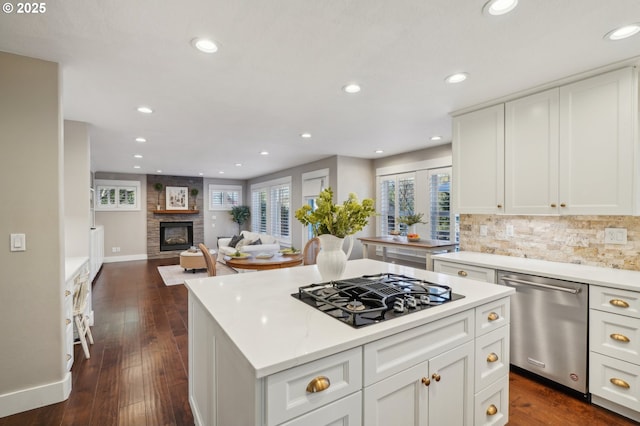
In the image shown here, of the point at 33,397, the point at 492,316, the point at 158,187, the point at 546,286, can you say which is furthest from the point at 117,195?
the point at 546,286

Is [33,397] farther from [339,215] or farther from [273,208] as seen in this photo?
[273,208]

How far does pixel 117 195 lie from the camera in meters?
8.38

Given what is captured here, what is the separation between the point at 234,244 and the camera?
Answer: 7562 mm

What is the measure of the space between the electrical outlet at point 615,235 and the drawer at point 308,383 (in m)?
2.57

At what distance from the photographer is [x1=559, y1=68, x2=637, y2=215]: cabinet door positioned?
2158 millimetres

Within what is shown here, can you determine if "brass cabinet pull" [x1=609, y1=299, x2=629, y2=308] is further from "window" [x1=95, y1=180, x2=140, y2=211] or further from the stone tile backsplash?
"window" [x1=95, y1=180, x2=140, y2=211]

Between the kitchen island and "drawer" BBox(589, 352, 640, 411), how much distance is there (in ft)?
2.92

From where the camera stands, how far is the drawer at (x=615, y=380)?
1.97m

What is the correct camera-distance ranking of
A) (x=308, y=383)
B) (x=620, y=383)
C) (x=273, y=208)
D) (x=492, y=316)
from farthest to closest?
(x=273, y=208) → (x=620, y=383) → (x=492, y=316) → (x=308, y=383)

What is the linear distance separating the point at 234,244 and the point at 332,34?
643 centimetres

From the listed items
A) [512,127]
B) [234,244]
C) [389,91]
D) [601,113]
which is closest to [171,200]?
[234,244]

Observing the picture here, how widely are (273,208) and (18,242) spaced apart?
647 cm

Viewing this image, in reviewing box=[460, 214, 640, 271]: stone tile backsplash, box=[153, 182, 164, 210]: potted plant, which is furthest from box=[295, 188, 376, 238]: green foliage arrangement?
box=[153, 182, 164, 210]: potted plant

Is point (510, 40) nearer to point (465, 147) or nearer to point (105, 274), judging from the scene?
point (465, 147)
